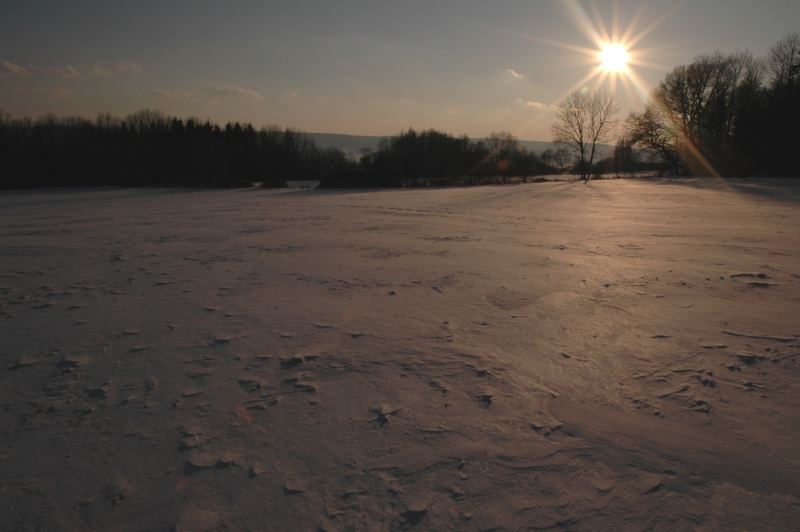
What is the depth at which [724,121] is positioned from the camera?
39031 millimetres

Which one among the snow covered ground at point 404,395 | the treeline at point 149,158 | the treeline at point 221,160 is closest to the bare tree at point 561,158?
the treeline at point 221,160

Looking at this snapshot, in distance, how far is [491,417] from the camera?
9.15 feet

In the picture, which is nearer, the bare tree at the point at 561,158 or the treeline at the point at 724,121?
the treeline at the point at 724,121

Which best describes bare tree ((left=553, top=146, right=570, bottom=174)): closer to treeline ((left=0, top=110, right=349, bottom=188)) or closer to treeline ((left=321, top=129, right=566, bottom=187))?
treeline ((left=321, top=129, right=566, bottom=187))

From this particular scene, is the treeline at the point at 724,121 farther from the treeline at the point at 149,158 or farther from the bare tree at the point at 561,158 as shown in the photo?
the treeline at the point at 149,158

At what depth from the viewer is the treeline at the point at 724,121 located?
1297 inches

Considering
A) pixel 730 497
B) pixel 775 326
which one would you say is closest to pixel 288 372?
pixel 730 497

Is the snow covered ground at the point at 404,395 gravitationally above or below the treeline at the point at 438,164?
below

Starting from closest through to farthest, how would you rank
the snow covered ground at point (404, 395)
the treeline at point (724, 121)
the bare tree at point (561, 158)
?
the snow covered ground at point (404, 395), the treeline at point (724, 121), the bare tree at point (561, 158)

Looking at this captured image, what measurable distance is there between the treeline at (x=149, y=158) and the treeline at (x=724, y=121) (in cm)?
3338

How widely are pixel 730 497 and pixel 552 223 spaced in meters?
10.3

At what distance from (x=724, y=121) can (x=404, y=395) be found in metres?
49.8

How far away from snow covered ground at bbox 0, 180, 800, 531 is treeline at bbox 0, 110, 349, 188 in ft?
116

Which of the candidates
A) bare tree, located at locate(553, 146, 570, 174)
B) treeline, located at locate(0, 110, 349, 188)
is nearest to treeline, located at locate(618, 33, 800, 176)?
bare tree, located at locate(553, 146, 570, 174)
